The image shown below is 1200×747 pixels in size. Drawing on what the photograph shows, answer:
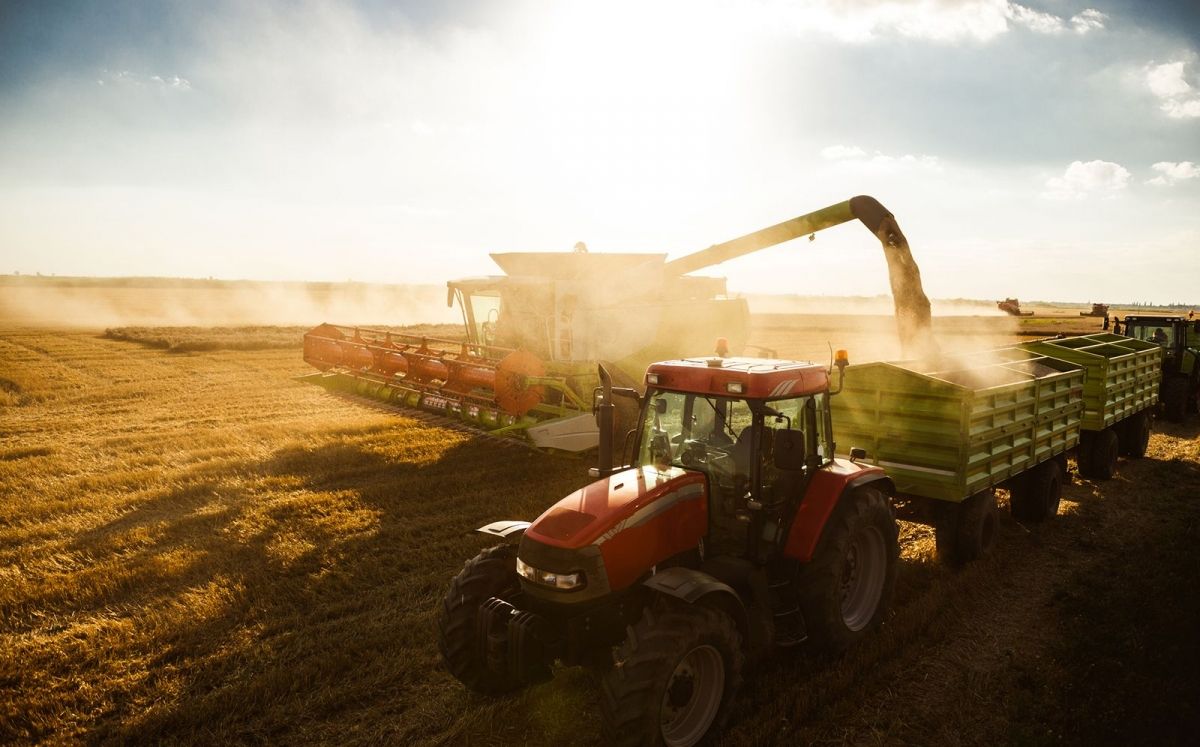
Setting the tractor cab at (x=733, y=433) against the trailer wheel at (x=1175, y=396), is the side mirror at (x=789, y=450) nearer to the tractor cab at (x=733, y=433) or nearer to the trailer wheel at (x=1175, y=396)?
the tractor cab at (x=733, y=433)

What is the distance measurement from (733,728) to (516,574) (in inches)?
63.7

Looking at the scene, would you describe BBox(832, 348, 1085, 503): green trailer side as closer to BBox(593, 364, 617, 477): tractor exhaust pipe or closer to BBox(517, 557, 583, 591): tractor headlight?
BBox(593, 364, 617, 477): tractor exhaust pipe

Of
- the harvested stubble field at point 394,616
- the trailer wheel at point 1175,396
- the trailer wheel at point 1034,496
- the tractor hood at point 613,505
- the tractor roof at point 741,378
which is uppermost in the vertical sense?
the tractor roof at point 741,378

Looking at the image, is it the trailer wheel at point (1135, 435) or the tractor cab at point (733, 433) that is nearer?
the tractor cab at point (733, 433)

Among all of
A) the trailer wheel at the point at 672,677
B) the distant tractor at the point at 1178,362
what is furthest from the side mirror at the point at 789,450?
the distant tractor at the point at 1178,362

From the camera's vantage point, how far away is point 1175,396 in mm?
13141

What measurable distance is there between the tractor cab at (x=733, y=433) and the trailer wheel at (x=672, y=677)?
77 cm

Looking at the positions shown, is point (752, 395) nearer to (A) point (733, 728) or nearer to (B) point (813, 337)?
(A) point (733, 728)

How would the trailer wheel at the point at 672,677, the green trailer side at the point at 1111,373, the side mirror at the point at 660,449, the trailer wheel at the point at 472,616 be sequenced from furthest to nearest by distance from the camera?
the green trailer side at the point at 1111,373 → the side mirror at the point at 660,449 → the trailer wheel at the point at 472,616 → the trailer wheel at the point at 672,677

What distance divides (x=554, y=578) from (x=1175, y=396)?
49.4ft

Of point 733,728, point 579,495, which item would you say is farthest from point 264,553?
point 733,728

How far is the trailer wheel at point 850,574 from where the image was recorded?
4473mm

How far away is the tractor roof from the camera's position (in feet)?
14.0

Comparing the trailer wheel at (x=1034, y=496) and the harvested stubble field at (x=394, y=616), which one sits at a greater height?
the trailer wheel at (x=1034, y=496)
